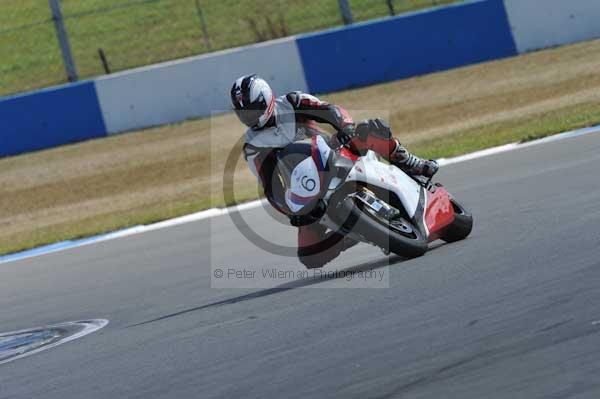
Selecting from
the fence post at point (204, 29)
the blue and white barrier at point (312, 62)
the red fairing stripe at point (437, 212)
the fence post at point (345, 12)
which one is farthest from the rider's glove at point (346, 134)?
the fence post at point (204, 29)

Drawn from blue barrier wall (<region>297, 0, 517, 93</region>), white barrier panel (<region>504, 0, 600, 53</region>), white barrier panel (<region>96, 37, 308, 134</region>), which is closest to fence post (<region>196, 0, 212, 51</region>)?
white barrier panel (<region>96, 37, 308, 134</region>)

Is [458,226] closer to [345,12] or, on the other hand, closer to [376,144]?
[376,144]

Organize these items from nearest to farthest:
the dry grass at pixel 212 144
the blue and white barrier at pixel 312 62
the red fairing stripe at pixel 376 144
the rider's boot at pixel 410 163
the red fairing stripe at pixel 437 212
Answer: the red fairing stripe at pixel 376 144 → the red fairing stripe at pixel 437 212 → the rider's boot at pixel 410 163 → the dry grass at pixel 212 144 → the blue and white barrier at pixel 312 62

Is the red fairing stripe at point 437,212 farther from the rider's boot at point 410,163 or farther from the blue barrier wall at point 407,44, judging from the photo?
the blue barrier wall at point 407,44

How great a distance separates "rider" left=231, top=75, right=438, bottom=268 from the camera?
7605 millimetres

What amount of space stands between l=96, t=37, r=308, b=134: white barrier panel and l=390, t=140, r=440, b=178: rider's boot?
1109cm

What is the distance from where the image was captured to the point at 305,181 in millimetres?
7480

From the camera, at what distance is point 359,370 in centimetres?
514

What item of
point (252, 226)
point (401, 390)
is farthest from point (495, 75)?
point (401, 390)

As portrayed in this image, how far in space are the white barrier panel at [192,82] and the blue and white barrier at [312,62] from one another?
0.02m

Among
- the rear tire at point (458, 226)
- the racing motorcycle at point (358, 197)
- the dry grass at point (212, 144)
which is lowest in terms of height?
the dry grass at point (212, 144)

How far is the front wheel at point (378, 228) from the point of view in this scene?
24.4ft

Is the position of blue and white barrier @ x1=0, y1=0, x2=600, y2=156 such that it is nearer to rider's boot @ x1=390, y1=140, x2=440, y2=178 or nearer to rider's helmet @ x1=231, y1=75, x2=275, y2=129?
rider's boot @ x1=390, y1=140, x2=440, y2=178

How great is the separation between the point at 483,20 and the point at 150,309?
1219 cm
